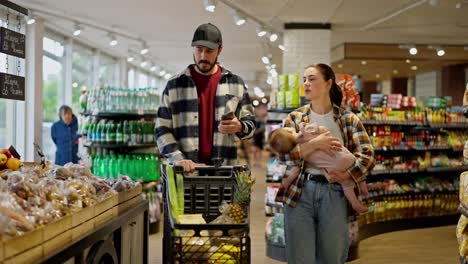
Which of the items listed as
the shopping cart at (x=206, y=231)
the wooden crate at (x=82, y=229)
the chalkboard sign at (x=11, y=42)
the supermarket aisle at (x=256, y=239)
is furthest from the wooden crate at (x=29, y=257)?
the supermarket aisle at (x=256, y=239)

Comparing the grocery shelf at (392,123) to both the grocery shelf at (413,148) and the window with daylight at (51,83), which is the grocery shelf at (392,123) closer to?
the grocery shelf at (413,148)

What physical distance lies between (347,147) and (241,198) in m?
0.85

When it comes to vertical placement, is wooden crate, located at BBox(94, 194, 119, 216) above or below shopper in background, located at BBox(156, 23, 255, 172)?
below

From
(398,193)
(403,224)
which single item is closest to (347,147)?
(398,193)

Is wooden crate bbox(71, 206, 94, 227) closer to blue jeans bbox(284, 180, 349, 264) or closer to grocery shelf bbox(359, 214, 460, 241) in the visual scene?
blue jeans bbox(284, 180, 349, 264)

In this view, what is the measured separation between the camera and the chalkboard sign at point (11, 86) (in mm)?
5844

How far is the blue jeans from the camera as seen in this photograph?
10.9 ft

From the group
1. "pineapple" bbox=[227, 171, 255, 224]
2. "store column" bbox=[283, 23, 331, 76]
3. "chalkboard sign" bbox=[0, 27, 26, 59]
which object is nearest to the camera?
"pineapple" bbox=[227, 171, 255, 224]

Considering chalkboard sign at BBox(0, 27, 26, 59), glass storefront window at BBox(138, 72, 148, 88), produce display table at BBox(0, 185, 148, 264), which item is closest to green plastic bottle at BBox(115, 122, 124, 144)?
chalkboard sign at BBox(0, 27, 26, 59)

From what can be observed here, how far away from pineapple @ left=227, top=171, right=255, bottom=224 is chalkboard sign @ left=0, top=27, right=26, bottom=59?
11.6 feet

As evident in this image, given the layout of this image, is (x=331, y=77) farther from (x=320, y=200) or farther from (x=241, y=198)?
(x=241, y=198)

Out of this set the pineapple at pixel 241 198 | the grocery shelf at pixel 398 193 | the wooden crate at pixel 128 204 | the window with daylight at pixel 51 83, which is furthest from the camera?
the window with daylight at pixel 51 83

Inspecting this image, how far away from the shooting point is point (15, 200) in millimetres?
2582

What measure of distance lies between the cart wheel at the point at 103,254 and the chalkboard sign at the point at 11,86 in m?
3.25
